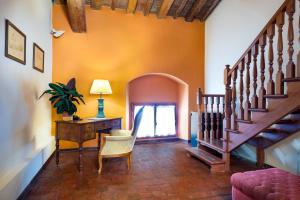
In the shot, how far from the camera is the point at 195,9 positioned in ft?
16.3

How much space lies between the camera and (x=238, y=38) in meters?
4.29

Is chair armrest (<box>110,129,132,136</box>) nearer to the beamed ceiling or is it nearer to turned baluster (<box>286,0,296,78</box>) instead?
the beamed ceiling

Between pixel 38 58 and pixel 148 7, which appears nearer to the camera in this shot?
pixel 38 58

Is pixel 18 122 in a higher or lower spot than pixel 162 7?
lower

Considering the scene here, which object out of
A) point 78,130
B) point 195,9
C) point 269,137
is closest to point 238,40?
point 195,9

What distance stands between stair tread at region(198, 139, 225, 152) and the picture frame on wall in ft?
10.7

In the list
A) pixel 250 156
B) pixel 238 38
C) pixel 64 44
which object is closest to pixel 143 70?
pixel 64 44

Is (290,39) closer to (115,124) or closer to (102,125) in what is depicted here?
(102,125)

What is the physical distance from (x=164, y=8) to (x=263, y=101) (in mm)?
3294

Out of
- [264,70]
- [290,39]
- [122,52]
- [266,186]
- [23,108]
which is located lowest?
[266,186]

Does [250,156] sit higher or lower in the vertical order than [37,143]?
lower

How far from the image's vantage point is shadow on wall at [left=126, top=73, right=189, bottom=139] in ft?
17.9

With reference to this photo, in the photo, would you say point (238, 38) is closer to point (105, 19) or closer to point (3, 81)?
point (105, 19)

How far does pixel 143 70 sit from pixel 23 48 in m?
2.73
